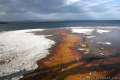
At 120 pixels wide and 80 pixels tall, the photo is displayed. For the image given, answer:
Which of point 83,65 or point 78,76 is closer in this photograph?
point 78,76

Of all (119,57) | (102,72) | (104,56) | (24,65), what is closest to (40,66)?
(24,65)

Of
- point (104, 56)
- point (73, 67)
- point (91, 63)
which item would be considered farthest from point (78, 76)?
point (104, 56)

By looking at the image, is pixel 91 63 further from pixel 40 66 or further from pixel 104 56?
pixel 40 66

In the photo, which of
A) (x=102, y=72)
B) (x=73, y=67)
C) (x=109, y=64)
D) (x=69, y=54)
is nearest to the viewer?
(x=102, y=72)

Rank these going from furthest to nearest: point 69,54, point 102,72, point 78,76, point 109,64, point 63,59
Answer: point 69,54, point 63,59, point 109,64, point 102,72, point 78,76

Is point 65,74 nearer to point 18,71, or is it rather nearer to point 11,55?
point 18,71

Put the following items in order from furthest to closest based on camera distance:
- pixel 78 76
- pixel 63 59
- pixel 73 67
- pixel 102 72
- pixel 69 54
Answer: pixel 69 54 < pixel 63 59 < pixel 73 67 < pixel 102 72 < pixel 78 76

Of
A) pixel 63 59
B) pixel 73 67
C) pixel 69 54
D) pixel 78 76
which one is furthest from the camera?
pixel 69 54

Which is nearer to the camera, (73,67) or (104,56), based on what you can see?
(73,67)
